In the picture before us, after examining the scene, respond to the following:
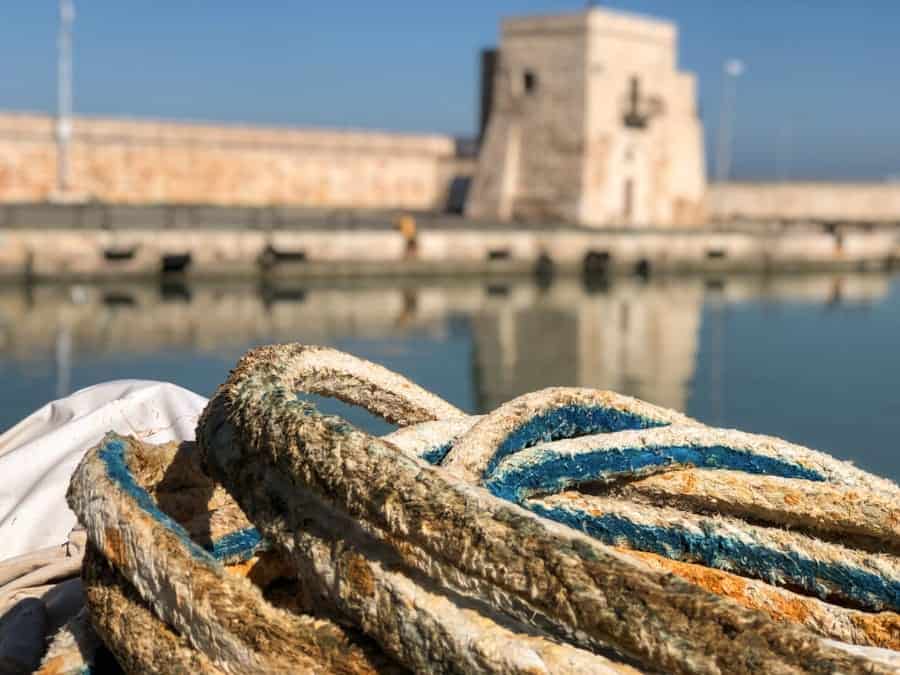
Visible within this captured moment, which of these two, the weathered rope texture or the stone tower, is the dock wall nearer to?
the stone tower

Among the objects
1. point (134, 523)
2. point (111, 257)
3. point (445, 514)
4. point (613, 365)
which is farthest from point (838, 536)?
point (111, 257)

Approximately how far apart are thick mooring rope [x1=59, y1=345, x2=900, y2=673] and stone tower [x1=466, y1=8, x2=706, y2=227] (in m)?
25.4

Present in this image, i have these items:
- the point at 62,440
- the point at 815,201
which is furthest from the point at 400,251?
the point at 815,201

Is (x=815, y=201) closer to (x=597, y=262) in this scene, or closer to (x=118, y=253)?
(x=597, y=262)

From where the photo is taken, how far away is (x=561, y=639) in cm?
139

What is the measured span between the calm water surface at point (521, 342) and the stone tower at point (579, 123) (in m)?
6.72

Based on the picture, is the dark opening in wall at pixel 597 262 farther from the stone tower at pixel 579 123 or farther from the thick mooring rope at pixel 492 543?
the thick mooring rope at pixel 492 543

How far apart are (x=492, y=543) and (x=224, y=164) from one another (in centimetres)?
2846

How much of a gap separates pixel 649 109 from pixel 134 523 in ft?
92.9

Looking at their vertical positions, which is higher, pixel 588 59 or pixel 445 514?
pixel 588 59

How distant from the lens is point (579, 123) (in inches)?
1069

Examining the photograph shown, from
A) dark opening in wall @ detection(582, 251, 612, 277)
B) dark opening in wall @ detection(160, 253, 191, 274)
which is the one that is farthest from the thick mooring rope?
dark opening in wall @ detection(582, 251, 612, 277)

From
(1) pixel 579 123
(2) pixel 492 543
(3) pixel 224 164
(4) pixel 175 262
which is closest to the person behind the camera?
(2) pixel 492 543

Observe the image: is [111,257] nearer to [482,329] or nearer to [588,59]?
[482,329]
